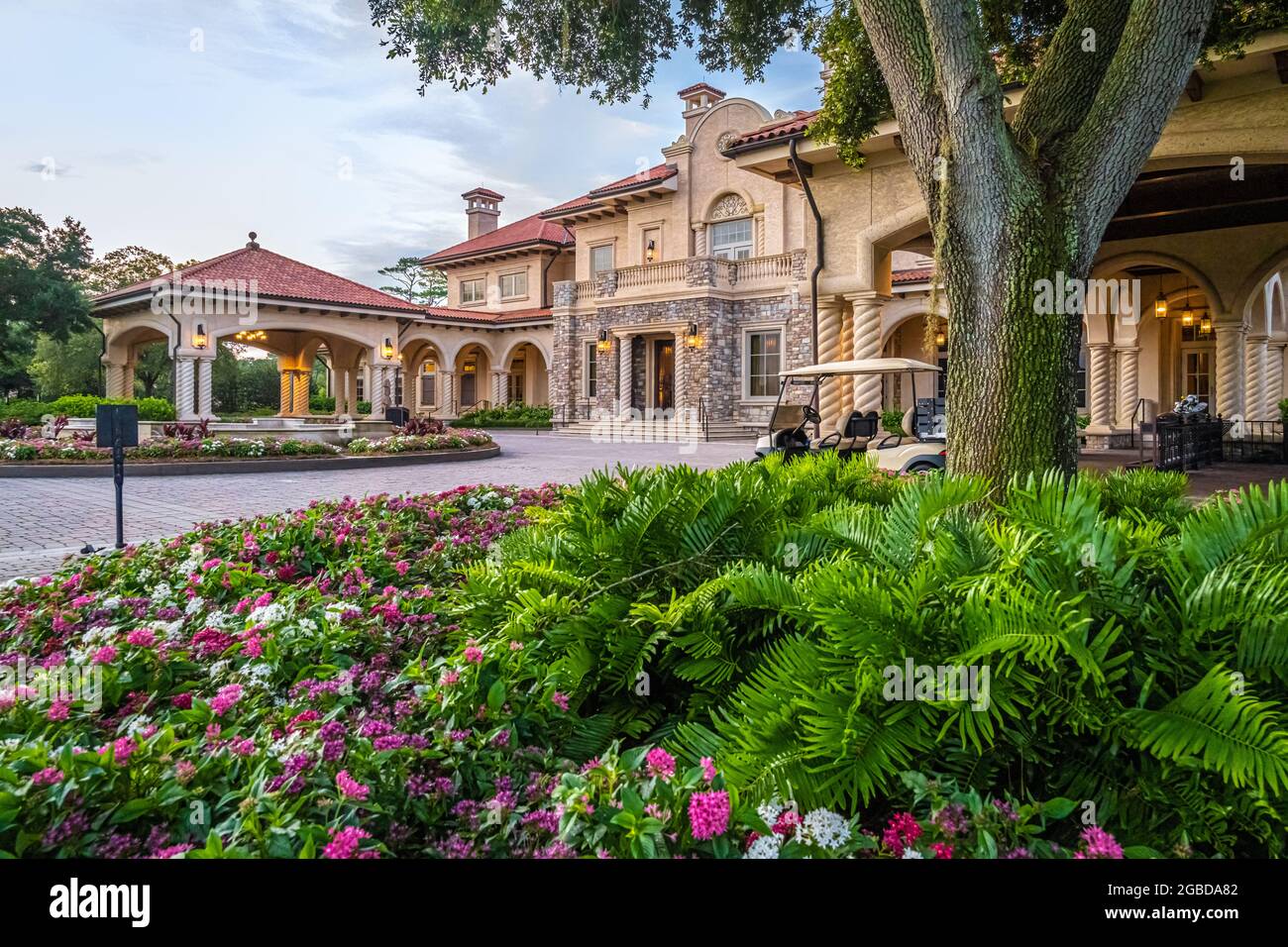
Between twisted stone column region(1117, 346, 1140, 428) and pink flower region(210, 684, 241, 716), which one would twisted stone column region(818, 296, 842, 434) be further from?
pink flower region(210, 684, 241, 716)

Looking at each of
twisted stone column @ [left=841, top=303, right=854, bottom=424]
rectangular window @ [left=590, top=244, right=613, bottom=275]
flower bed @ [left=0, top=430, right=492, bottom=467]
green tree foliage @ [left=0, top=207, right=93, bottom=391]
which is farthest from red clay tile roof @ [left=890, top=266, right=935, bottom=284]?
green tree foliage @ [left=0, top=207, right=93, bottom=391]

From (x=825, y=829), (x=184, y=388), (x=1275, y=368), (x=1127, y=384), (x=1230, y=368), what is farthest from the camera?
(x=184, y=388)

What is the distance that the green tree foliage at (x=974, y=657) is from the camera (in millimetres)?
1590

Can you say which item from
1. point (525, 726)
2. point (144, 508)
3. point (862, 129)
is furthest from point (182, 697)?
point (144, 508)

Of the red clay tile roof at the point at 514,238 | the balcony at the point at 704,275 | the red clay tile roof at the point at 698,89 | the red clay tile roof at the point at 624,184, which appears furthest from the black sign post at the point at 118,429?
the red clay tile roof at the point at 514,238

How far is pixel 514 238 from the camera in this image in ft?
119

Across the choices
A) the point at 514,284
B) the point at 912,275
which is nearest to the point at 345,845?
the point at 912,275

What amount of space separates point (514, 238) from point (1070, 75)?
113 feet

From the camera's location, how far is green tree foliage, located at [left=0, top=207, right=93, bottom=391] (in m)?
28.9

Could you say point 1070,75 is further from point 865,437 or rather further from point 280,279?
point 280,279

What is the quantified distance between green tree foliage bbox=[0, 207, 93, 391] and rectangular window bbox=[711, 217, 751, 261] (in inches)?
906

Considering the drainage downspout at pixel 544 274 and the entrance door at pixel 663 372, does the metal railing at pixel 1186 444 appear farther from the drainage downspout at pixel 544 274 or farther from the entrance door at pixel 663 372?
the drainage downspout at pixel 544 274

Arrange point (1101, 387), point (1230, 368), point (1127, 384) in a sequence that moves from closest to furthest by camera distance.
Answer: point (1230, 368) < point (1127, 384) < point (1101, 387)
